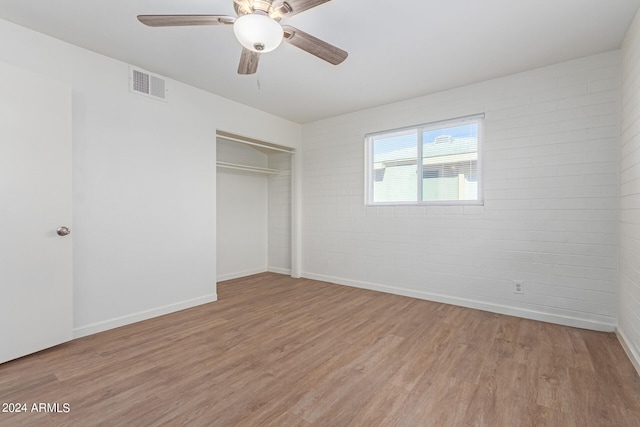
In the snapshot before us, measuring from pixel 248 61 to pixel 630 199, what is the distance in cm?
310

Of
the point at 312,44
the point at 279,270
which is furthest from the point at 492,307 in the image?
the point at 279,270

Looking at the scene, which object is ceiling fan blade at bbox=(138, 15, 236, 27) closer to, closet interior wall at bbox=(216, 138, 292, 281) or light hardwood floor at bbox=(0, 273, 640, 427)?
light hardwood floor at bbox=(0, 273, 640, 427)

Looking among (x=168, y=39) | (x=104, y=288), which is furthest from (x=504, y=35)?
(x=104, y=288)

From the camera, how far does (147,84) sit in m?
3.08

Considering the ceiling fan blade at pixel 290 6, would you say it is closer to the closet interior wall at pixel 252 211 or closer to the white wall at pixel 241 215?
the closet interior wall at pixel 252 211

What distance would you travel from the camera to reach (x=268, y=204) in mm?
5543

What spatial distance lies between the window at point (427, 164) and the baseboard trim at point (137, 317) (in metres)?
2.61

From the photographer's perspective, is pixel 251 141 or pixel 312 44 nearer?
pixel 312 44

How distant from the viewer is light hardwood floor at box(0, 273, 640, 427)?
163cm

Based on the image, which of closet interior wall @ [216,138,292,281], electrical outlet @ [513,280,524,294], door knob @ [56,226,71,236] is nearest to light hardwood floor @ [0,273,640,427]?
electrical outlet @ [513,280,524,294]

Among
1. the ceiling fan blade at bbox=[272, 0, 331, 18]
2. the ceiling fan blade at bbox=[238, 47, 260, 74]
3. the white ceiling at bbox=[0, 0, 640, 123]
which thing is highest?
the white ceiling at bbox=[0, 0, 640, 123]

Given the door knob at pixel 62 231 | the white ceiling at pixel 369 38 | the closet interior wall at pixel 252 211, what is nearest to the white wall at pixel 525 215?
the white ceiling at pixel 369 38

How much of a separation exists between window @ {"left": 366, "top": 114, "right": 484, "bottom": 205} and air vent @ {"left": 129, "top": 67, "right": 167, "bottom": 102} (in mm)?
2670

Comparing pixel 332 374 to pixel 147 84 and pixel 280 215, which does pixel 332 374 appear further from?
pixel 280 215
